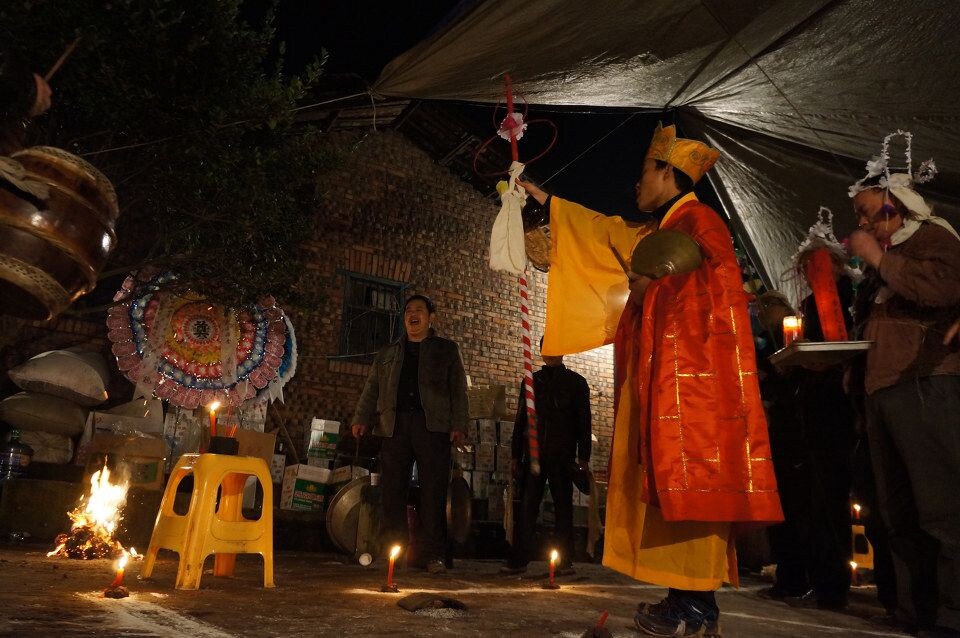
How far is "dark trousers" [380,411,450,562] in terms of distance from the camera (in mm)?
4809

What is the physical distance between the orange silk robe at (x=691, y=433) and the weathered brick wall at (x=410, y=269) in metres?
6.13

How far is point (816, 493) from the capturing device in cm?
388

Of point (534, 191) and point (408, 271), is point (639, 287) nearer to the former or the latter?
point (534, 191)

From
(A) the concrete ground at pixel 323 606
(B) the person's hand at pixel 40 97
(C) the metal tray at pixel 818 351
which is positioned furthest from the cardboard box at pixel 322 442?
(C) the metal tray at pixel 818 351

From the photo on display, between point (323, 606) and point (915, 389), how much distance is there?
2.80 metres

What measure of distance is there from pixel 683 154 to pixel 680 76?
4.21 ft

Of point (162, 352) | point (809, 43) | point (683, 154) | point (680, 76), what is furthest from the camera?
point (162, 352)

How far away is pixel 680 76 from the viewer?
381 cm

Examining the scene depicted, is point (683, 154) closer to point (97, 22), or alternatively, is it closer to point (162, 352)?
point (97, 22)

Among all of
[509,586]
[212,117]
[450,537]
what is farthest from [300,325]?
[509,586]

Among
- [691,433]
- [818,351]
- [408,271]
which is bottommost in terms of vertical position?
[691,433]

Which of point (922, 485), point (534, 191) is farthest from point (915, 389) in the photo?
point (534, 191)

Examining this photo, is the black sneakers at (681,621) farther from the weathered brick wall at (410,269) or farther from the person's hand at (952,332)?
the weathered brick wall at (410,269)

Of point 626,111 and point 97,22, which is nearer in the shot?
point 626,111
